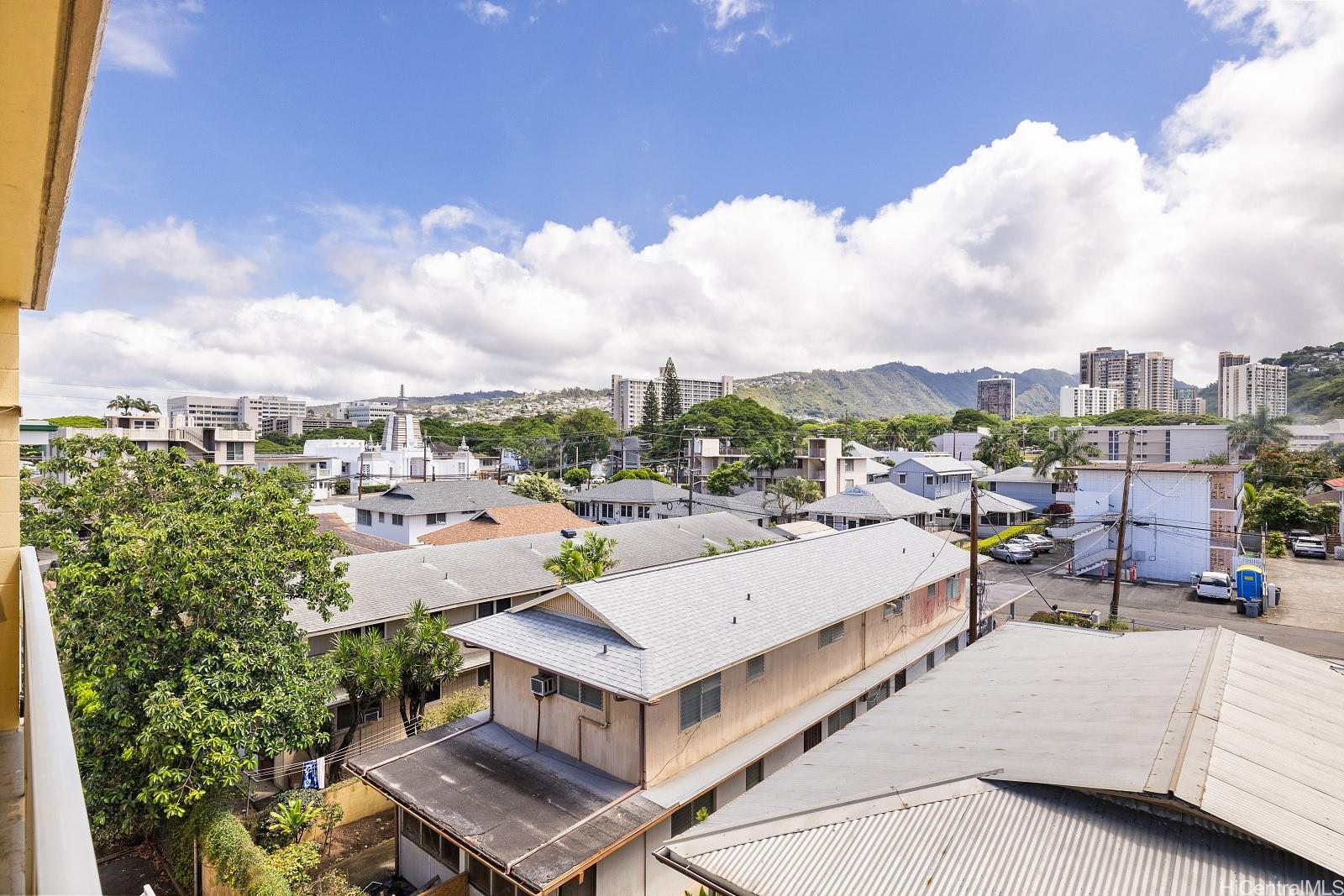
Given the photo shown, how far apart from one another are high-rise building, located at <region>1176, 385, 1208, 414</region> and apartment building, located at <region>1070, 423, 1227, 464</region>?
273 feet

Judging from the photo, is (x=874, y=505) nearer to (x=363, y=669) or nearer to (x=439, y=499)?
(x=439, y=499)

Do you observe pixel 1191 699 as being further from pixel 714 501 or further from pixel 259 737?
pixel 714 501

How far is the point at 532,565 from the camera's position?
2350 centimetres

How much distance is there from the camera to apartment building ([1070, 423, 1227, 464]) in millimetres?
66875

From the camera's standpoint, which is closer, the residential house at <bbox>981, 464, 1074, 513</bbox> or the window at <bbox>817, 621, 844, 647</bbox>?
the window at <bbox>817, 621, 844, 647</bbox>

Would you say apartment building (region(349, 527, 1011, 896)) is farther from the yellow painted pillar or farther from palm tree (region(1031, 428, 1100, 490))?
palm tree (region(1031, 428, 1100, 490))

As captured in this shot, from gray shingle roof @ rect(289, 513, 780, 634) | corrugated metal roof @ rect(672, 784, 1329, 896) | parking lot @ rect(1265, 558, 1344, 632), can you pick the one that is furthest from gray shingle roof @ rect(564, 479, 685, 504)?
corrugated metal roof @ rect(672, 784, 1329, 896)

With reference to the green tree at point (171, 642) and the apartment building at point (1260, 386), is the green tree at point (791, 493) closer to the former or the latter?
the green tree at point (171, 642)

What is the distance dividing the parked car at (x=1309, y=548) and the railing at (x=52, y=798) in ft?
175

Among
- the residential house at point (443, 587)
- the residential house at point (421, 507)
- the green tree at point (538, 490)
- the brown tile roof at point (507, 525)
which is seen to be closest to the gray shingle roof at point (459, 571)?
the residential house at point (443, 587)

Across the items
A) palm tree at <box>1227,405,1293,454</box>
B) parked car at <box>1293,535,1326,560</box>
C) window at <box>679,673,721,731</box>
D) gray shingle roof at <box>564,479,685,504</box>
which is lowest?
parked car at <box>1293,535,1326,560</box>

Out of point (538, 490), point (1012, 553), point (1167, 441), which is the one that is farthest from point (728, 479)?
point (1167, 441)

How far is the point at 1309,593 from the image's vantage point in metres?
30.2

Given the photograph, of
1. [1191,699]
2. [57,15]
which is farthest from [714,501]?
[57,15]
